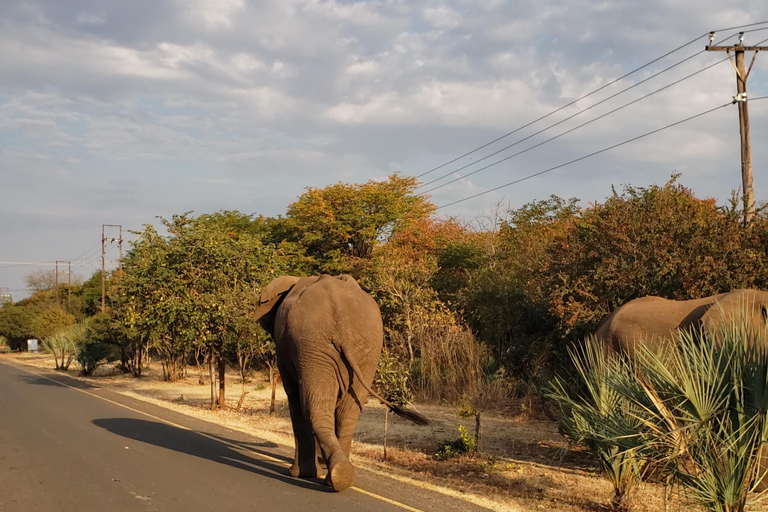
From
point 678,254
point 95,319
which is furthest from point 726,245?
point 95,319

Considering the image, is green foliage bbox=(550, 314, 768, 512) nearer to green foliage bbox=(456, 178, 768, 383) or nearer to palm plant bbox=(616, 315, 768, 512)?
palm plant bbox=(616, 315, 768, 512)

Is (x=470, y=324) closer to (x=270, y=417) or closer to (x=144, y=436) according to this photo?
(x=270, y=417)

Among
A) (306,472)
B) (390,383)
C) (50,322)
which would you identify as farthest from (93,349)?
(306,472)

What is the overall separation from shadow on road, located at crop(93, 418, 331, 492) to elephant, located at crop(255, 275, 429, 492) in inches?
19.1

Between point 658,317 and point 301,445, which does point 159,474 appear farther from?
point 658,317

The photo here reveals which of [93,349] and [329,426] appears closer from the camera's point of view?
[329,426]

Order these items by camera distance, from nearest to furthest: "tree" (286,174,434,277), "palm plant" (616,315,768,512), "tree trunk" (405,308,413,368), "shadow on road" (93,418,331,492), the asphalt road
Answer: "palm plant" (616,315,768,512) → the asphalt road → "shadow on road" (93,418,331,492) → "tree trunk" (405,308,413,368) → "tree" (286,174,434,277)

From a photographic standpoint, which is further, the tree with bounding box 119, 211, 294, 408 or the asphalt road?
the tree with bounding box 119, 211, 294, 408

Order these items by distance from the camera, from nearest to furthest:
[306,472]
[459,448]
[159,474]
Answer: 1. [306,472]
2. [159,474]
3. [459,448]

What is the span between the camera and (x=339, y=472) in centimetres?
776

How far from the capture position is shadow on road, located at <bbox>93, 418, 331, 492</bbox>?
9.66 metres

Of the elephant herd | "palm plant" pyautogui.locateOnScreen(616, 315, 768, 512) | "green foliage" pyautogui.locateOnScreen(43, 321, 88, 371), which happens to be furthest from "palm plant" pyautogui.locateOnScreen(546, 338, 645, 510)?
"green foliage" pyautogui.locateOnScreen(43, 321, 88, 371)

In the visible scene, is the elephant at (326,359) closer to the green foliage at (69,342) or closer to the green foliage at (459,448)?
the green foliage at (459,448)

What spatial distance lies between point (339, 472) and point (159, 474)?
321 centimetres
